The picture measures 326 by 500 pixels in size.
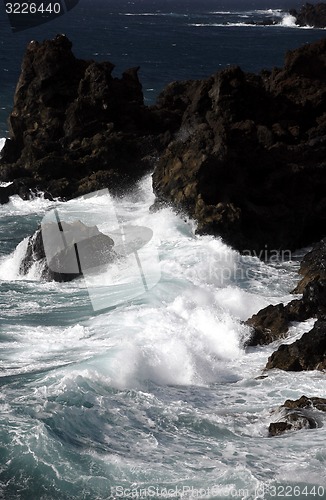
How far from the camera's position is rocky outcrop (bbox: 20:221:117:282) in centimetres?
2644

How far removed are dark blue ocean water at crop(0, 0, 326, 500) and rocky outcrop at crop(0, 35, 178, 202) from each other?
181cm

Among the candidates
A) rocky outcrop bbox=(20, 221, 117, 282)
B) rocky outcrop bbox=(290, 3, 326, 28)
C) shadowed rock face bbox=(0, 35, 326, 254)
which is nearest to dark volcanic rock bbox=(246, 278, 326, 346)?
rocky outcrop bbox=(20, 221, 117, 282)

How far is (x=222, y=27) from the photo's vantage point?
127 meters

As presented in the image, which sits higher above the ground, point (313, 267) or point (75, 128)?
point (75, 128)

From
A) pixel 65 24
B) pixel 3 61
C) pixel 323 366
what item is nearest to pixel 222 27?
pixel 65 24

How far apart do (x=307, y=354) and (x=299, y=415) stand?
10.1ft

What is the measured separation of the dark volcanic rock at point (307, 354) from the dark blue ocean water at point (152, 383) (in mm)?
306

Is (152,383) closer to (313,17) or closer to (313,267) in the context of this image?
(313,267)

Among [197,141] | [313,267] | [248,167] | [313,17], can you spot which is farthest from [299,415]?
[313,17]

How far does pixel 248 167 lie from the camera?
3145 centimetres

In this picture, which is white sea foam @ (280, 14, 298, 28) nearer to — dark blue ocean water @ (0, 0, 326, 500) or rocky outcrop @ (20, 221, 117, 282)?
dark blue ocean water @ (0, 0, 326, 500)

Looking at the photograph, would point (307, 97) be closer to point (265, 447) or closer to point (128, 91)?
point (128, 91)

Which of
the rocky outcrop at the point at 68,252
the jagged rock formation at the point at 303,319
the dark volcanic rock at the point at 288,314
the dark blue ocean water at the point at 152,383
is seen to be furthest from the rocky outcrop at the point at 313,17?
the dark volcanic rock at the point at 288,314

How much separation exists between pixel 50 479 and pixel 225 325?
865cm
